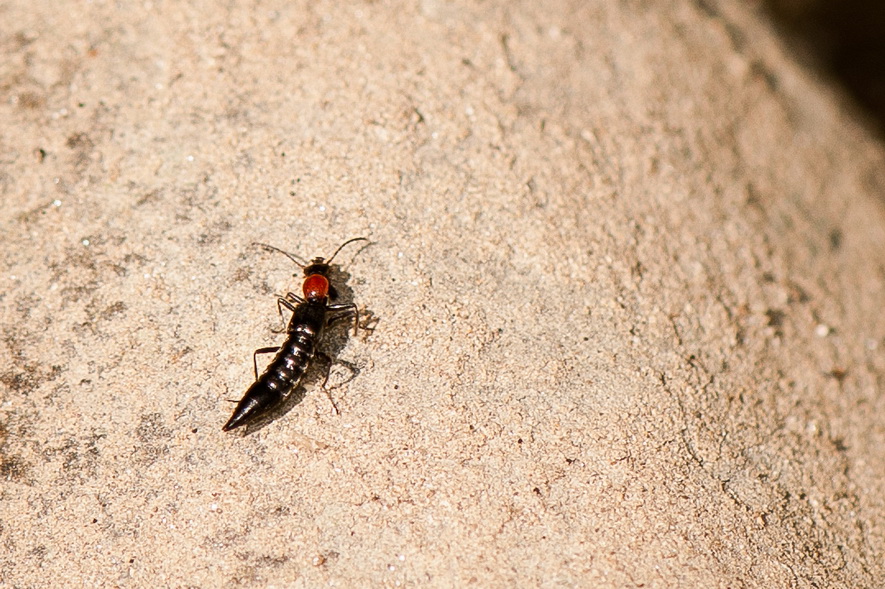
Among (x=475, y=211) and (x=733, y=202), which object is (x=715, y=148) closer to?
(x=733, y=202)

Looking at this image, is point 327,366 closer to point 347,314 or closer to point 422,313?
point 347,314

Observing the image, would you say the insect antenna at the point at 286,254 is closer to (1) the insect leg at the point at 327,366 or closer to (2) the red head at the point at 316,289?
(2) the red head at the point at 316,289

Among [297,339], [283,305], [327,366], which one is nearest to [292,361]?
[297,339]

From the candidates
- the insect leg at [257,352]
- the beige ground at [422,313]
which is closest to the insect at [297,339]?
the insect leg at [257,352]

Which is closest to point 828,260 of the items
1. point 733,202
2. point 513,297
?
point 733,202

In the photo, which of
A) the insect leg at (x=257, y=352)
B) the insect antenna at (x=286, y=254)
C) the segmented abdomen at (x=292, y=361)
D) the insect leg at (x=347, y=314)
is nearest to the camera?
the segmented abdomen at (x=292, y=361)
